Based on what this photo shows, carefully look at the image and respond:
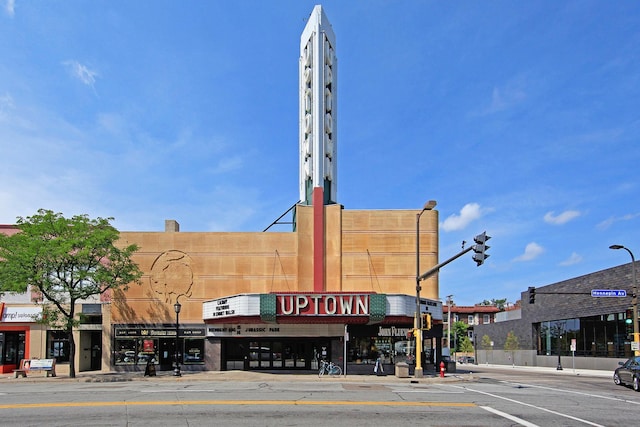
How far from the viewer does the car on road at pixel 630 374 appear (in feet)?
89.6

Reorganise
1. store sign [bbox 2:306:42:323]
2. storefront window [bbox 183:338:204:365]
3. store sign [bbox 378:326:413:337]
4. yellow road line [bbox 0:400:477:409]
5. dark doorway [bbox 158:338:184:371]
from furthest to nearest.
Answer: dark doorway [bbox 158:338:184:371]
storefront window [bbox 183:338:204:365]
store sign [bbox 2:306:42:323]
store sign [bbox 378:326:413:337]
yellow road line [bbox 0:400:477:409]

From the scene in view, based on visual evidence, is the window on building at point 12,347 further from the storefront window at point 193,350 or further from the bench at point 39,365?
the storefront window at point 193,350

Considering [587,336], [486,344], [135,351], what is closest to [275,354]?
[135,351]

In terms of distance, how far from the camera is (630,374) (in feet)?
92.1

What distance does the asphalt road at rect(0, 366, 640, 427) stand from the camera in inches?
618

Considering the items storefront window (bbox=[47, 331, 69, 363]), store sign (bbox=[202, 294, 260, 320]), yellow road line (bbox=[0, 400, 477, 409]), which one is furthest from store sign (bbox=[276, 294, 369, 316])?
storefront window (bbox=[47, 331, 69, 363])

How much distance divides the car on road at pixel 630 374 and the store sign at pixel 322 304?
13.5 meters

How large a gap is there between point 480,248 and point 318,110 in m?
27.1

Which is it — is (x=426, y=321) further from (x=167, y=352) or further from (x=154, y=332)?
(x=154, y=332)

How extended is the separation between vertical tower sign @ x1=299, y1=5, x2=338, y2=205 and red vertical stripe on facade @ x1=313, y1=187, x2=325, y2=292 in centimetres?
510

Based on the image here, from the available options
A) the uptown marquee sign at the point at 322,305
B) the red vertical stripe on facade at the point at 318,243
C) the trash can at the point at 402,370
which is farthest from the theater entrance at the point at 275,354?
the trash can at the point at 402,370

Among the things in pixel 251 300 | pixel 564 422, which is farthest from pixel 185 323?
pixel 564 422

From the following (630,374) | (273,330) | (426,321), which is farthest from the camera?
(273,330)

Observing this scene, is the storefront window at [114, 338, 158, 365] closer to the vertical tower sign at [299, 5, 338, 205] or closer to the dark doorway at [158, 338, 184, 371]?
the dark doorway at [158, 338, 184, 371]
